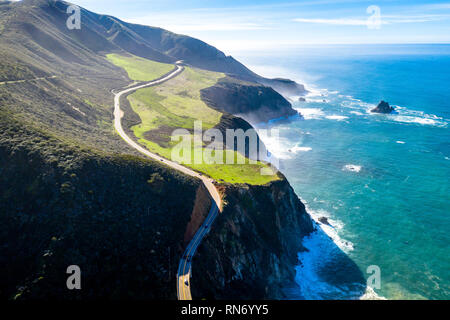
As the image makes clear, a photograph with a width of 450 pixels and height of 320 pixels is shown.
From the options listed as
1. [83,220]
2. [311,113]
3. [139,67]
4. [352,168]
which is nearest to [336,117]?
[311,113]

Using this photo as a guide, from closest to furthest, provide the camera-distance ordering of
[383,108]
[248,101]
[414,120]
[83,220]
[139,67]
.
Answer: [83,220] < [414,120] < [248,101] < [383,108] < [139,67]

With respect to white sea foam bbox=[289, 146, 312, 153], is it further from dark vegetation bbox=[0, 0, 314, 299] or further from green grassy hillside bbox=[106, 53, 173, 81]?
green grassy hillside bbox=[106, 53, 173, 81]

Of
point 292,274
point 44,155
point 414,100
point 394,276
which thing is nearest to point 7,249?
point 44,155

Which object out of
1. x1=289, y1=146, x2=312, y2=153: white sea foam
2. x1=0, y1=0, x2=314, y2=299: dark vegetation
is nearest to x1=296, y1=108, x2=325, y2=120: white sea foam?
x1=289, y1=146, x2=312, y2=153: white sea foam

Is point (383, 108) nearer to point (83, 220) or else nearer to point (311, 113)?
point (311, 113)

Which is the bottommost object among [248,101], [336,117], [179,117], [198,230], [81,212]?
[198,230]
